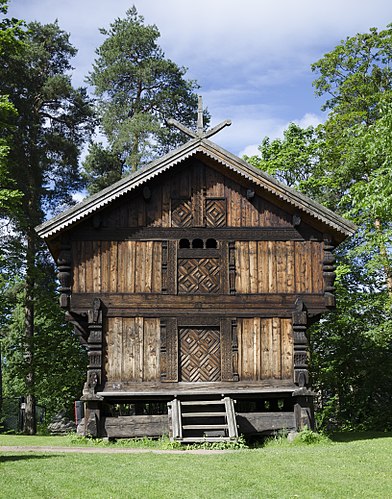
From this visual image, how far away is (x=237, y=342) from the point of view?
71.7ft

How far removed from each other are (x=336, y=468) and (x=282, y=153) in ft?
81.0

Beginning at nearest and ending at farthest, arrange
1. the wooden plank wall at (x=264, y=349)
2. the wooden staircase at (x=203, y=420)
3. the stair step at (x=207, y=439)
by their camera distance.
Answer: the stair step at (x=207, y=439)
the wooden staircase at (x=203, y=420)
the wooden plank wall at (x=264, y=349)

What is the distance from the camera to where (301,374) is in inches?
855

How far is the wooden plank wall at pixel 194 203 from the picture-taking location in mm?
22281

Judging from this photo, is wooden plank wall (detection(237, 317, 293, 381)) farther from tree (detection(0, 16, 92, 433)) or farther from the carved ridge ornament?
tree (detection(0, 16, 92, 433))

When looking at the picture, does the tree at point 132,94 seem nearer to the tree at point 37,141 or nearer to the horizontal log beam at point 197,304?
the tree at point 37,141

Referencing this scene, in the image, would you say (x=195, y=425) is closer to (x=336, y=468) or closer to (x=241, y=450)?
(x=241, y=450)

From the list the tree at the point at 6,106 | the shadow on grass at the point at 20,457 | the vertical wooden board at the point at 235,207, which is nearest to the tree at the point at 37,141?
the tree at the point at 6,106

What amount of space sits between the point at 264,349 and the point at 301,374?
1277 mm

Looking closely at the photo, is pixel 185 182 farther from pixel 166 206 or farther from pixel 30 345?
pixel 30 345

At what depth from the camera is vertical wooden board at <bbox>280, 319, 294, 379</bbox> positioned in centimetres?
2186

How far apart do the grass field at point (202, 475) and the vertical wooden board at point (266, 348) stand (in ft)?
14.5

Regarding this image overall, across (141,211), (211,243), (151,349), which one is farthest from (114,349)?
(211,243)

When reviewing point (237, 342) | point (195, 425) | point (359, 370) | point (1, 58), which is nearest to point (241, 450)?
point (195, 425)
